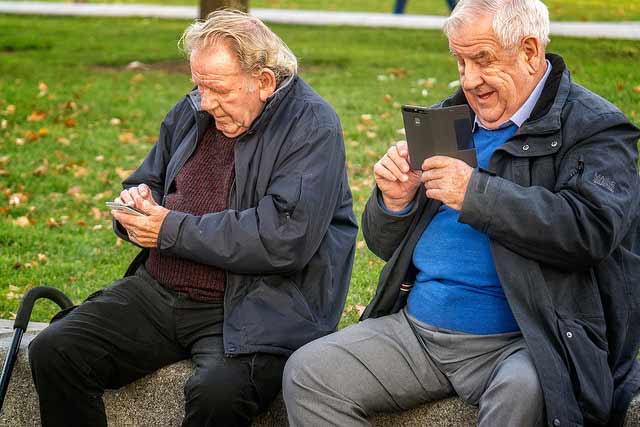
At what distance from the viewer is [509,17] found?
3.15 meters

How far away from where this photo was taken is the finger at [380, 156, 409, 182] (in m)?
3.24

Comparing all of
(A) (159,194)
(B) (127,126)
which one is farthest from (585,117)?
(B) (127,126)

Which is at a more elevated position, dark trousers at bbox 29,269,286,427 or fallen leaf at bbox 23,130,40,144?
dark trousers at bbox 29,269,286,427

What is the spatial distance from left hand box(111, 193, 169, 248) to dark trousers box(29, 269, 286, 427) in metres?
0.23

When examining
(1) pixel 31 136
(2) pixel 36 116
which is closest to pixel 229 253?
(1) pixel 31 136

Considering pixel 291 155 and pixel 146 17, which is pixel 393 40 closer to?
pixel 146 17

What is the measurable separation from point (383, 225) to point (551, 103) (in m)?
0.66

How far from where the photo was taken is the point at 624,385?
125 inches

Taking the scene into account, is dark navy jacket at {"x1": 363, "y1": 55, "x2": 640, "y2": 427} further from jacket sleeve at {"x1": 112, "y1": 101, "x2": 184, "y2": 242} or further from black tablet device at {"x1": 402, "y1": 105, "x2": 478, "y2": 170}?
jacket sleeve at {"x1": 112, "y1": 101, "x2": 184, "y2": 242}

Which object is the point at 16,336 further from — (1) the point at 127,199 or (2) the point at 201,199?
(2) the point at 201,199

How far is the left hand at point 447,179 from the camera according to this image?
120 inches

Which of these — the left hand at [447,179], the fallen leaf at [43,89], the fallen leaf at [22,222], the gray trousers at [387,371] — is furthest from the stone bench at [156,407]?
the fallen leaf at [43,89]

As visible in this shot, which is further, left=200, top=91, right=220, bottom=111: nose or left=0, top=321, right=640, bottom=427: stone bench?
left=200, top=91, right=220, bottom=111: nose

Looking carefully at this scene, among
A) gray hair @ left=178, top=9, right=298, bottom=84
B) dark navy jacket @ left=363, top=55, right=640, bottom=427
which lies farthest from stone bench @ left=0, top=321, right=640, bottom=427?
gray hair @ left=178, top=9, right=298, bottom=84
